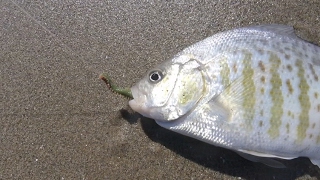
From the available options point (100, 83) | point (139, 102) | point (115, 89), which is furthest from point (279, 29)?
point (100, 83)

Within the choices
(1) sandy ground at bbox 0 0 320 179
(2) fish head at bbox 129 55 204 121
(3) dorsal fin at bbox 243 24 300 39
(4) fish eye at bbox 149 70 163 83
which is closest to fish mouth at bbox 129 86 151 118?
(2) fish head at bbox 129 55 204 121

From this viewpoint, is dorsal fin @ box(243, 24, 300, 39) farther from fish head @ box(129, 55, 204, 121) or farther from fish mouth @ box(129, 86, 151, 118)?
fish mouth @ box(129, 86, 151, 118)

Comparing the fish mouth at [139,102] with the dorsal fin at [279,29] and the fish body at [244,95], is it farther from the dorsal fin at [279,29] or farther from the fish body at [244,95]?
the dorsal fin at [279,29]

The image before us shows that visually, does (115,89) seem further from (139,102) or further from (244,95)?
(244,95)

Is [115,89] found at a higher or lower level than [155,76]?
lower

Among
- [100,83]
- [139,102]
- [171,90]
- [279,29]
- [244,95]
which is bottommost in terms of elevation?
[100,83]

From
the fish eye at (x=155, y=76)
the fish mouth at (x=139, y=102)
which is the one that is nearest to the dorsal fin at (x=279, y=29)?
the fish eye at (x=155, y=76)

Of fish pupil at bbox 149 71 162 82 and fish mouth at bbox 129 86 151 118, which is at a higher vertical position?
fish pupil at bbox 149 71 162 82

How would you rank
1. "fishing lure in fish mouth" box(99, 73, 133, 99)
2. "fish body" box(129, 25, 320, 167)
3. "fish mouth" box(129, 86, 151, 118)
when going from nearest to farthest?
"fish body" box(129, 25, 320, 167)
"fish mouth" box(129, 86, 151, 118)
"fishing lure in fish mouth" box(99, 73, 133, 99)
